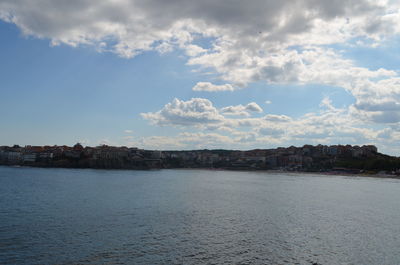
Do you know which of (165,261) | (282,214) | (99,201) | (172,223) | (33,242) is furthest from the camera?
(99,201)

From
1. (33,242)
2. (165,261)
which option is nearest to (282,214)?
(165,261)

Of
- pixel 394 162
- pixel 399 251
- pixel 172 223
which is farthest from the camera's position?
pixel 394 162

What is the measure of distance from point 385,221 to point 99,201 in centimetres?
4208

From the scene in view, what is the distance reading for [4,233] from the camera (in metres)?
29.6

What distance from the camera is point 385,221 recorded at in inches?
1731

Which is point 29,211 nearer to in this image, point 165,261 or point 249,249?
point 165,261

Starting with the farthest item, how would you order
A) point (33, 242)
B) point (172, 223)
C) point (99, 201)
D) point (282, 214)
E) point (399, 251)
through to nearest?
point (99, 201), point (282, 214), point (172, 223), point (399, 251), point (33, 242)

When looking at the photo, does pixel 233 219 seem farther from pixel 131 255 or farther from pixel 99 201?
pixel 99 201

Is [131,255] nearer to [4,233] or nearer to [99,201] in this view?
[4,233]

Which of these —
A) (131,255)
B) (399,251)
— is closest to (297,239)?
(399,251)

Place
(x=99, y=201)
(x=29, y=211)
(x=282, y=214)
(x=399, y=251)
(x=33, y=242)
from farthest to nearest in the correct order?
(x=99, y=201), (x=282, y=214), (x=29, y=211), (x=399, y=251), (x=33, y=242)

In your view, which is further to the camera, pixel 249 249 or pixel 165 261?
pixel 249 249

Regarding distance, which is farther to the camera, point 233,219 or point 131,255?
point 233,219

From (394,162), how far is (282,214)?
17149cm
